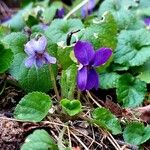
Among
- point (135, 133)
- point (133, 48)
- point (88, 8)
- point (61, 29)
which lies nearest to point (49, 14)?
point (88, 8)

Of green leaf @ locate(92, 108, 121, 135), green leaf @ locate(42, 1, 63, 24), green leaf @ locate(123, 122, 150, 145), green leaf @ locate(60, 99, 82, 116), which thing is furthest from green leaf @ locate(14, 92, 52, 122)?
green leaf @ locate(42, 1, 63, 24)

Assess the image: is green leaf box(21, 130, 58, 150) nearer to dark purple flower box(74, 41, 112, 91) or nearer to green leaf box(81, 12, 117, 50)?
dark purple flower box(74, 41, 112, 91)

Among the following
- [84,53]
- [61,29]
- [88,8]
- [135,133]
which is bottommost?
[88,8]

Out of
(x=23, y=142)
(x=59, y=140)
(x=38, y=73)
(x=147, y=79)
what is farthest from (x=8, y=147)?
(x=147, y=79)

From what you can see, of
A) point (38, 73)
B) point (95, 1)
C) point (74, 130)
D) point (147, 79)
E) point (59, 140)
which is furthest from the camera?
point (95, 1)

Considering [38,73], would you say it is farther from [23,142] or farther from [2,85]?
[23,142]

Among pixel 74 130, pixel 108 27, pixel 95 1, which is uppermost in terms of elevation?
pixel 108 27

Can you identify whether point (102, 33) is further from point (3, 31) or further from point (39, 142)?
point (39, 142)
